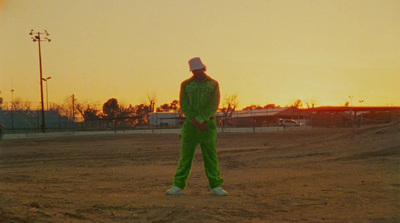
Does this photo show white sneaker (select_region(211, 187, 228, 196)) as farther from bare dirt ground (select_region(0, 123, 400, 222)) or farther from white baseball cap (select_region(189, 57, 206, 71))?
white baseball cap (select_region(189, 57, 206, 71))

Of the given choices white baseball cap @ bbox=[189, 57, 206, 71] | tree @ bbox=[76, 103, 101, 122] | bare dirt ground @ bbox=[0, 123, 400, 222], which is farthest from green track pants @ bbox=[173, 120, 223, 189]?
tree @ bbox=[76, 103, 101, 122]

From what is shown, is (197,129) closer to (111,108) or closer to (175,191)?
(175,191)

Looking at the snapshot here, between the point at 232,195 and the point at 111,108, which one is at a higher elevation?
the point at 111,108

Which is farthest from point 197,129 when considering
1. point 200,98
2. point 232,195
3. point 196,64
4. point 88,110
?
point 88,110

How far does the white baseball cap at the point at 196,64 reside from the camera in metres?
5.80

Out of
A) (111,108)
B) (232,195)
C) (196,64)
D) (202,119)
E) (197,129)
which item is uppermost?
(111,108)

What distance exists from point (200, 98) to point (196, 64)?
0.45m

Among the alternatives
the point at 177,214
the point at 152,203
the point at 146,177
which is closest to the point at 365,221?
the point at 177,214

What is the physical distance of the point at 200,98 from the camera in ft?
18.9

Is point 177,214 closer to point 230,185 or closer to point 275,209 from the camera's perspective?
point 275,209

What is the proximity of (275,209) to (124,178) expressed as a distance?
164 inches

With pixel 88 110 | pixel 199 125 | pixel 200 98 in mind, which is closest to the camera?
pixel 199 125

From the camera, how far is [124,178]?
8.26 metres

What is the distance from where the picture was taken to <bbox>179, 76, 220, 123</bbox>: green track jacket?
5.73 m
